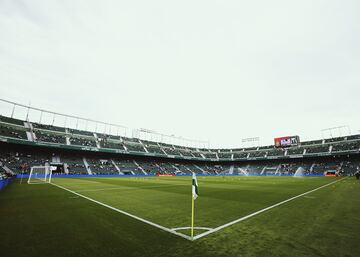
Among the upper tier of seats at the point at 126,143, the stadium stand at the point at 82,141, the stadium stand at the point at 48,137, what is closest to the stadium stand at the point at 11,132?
the upper tier of seats at the point at 126,143

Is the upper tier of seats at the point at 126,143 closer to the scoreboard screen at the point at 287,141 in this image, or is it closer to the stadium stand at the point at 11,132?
the stadium stand at the point at 11,132

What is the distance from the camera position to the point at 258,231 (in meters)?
6.93

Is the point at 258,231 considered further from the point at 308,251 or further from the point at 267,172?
the point at 267,172

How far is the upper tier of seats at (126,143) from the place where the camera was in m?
55.9

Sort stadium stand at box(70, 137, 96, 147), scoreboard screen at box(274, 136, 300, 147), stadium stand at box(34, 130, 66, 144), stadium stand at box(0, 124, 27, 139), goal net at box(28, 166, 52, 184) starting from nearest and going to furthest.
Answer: goal net at box(28, 166, 52, 184), stadium stand at box(0, 124, 27, 139), stadium stand at box(34, 130, 66, 144), stadium stand at box(70, 137, 96, 147), scoreboard screen at box(274, 136, 300, 147)

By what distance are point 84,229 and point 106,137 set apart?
7485cm

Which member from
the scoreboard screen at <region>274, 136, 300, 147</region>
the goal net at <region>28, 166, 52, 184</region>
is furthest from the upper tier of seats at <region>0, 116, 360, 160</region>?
the goal net at <region>28, 166, 52, 184</region>

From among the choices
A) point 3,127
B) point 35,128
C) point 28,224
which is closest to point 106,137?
point 35,128

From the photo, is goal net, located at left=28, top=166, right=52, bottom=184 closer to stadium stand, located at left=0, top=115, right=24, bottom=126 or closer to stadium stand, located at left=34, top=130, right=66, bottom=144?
stadium stand, located at left=34, top=130, right=66, bottom=144

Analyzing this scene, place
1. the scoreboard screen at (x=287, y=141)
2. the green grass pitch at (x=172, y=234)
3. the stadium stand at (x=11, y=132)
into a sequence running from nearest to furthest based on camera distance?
1. the green grass pitch at (x=172, y=234)
2. the stadium stand at (x=11, y=132)
3. the scoreboard screen at (x=287, y=141)

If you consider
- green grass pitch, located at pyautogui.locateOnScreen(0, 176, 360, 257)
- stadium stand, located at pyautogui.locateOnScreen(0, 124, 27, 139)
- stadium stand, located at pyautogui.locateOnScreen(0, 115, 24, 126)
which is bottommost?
green grass pitch, located at pyautogui.locateOnScreen(0, 176, 360, 257)

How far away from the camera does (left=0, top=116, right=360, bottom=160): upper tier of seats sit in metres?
55.9

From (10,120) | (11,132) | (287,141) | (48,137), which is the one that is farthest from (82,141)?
(287,141)

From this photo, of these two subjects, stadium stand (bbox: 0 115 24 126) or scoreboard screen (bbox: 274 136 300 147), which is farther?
scoreboard screen (bbox: 274 136 300 147)
